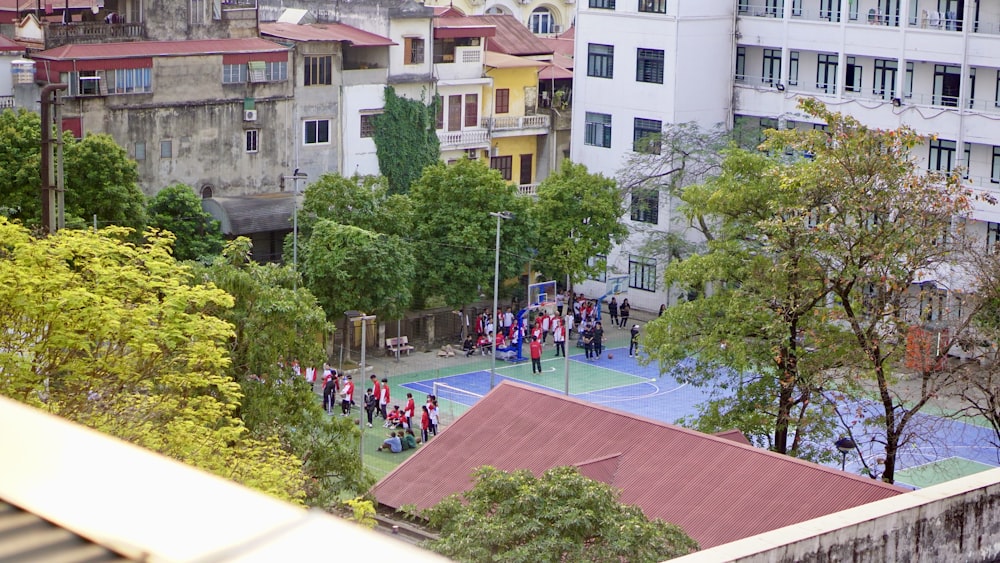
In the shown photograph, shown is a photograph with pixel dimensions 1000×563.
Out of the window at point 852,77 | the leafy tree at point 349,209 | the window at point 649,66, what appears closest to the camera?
the leafy tree at point 349,209

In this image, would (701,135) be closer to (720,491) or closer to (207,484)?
(720,491)

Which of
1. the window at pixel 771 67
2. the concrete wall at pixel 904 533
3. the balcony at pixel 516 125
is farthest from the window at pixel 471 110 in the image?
the concrete wall at pixel 904 533

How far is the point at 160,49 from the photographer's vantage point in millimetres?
42469

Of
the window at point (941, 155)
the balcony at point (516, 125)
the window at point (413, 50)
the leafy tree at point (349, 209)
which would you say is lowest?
the leafy tree at point (349, 209)

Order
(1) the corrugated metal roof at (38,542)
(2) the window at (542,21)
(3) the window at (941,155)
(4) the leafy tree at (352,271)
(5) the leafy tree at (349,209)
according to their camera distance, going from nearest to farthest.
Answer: (1) the corrugated metal roof at (38,542) < (4) the leafy tree at (352,271) < (5) the leafy tree at (349,209) < (3) the window at (941,155) < (2) the window at (542,21)

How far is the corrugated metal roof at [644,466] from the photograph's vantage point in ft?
62.8

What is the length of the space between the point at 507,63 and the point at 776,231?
100.0 ft

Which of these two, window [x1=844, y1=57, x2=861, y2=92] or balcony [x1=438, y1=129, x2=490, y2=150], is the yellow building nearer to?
balcony [x1=438, y1=129, x2=490, y2=150]

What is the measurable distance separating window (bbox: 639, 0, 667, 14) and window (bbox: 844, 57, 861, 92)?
5.87 m

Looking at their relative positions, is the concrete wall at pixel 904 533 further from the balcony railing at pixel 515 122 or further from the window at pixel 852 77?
the balcony railing at pixel 515 122

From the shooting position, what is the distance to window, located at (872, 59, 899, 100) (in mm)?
42688

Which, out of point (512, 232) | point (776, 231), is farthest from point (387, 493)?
point (512, 232)

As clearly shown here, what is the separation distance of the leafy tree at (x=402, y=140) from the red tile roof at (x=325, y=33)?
1701 mm

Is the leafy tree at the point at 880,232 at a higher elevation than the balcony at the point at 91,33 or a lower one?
lower
